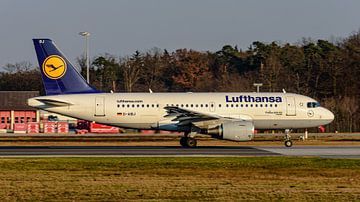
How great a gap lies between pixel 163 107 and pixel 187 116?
1688 millimetres

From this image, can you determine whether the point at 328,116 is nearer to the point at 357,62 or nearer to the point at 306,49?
the point at 357,62

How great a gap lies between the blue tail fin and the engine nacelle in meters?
8.22

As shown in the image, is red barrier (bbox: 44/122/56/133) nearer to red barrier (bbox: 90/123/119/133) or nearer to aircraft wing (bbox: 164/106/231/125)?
red barrier (bbox: 90/123/119/133)

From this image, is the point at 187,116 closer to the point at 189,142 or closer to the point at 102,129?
the point at 189,142

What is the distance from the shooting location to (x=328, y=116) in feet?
151

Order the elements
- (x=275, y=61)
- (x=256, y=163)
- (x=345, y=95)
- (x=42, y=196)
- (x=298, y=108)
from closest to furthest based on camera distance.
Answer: (x=42, y=196) < (x=256, y=163) < (x=298, y=108) < (x=345, y=95) < (x=275, y=61)

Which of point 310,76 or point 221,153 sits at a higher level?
point 310,76

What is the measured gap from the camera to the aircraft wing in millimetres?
42656

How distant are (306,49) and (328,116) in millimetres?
70705

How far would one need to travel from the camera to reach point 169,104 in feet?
146

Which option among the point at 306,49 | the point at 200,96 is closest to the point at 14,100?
the point at 306,49

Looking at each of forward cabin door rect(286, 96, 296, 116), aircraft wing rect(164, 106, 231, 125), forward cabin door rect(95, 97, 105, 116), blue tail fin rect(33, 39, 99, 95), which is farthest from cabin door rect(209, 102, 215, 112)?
blue tail fin rect(33, 39, 99, 95)

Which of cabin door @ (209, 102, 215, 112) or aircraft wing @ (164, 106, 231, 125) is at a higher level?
cabin door @ (209, 102, 215, 112)

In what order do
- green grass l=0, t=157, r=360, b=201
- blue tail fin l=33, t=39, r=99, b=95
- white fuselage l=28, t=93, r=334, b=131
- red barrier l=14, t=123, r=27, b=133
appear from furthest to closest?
red barrier l=14, t=123, r=27, b=133
blue tail fin l=33, t=39, r=99, b=95
white fuselage l=28, t=93, r=334, b=131
green grass l=0, t=157, r=360, b=201
